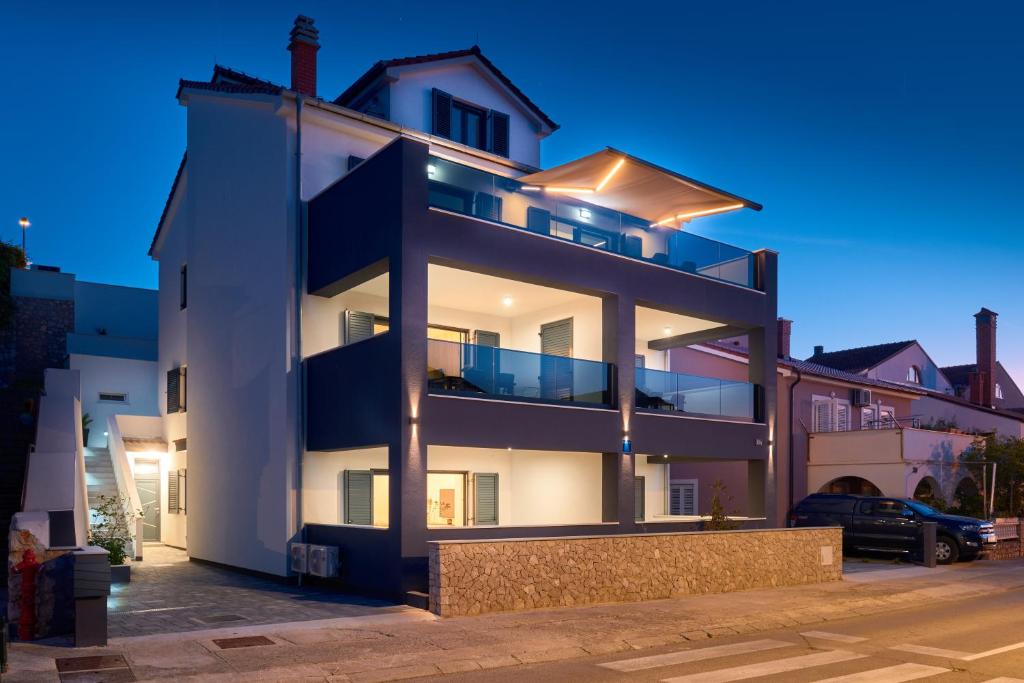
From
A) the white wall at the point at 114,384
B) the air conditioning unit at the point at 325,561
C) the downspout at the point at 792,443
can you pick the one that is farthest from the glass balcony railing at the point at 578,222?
the white wall at the point at 114,384

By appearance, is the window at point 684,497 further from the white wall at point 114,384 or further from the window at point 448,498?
the white wall at point 114,384

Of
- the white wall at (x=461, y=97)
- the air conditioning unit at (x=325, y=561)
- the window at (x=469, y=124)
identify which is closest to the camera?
the air conditioning unit at (x=325, y=561)

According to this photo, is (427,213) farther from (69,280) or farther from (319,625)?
(69,280)

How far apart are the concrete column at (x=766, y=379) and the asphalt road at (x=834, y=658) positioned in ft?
26.6

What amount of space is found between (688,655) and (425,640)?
11.5 ft

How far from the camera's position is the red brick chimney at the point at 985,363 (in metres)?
43.4

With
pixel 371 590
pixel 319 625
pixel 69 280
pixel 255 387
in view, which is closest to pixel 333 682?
pixel 319 625

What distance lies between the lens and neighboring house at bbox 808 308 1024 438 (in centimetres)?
3894

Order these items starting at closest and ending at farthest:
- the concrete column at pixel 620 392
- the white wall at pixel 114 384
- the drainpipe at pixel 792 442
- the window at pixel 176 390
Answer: the concrete column at pixel 620 392, the window at pixel 176 390, the white wall at pixel 114 384, the drainpipe at pixel 792 442

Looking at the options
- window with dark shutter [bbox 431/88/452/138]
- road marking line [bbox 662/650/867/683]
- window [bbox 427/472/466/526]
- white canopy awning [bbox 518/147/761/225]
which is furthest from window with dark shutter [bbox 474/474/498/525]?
road marking line [bbox 662/650/867/683]

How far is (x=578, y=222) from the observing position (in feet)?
64.8

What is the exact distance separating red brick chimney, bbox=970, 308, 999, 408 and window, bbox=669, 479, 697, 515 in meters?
22.4

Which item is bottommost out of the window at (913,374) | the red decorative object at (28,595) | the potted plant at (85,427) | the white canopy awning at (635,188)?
the red decorative object at (28,595)

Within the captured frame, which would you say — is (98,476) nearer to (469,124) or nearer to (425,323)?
(425,323)
